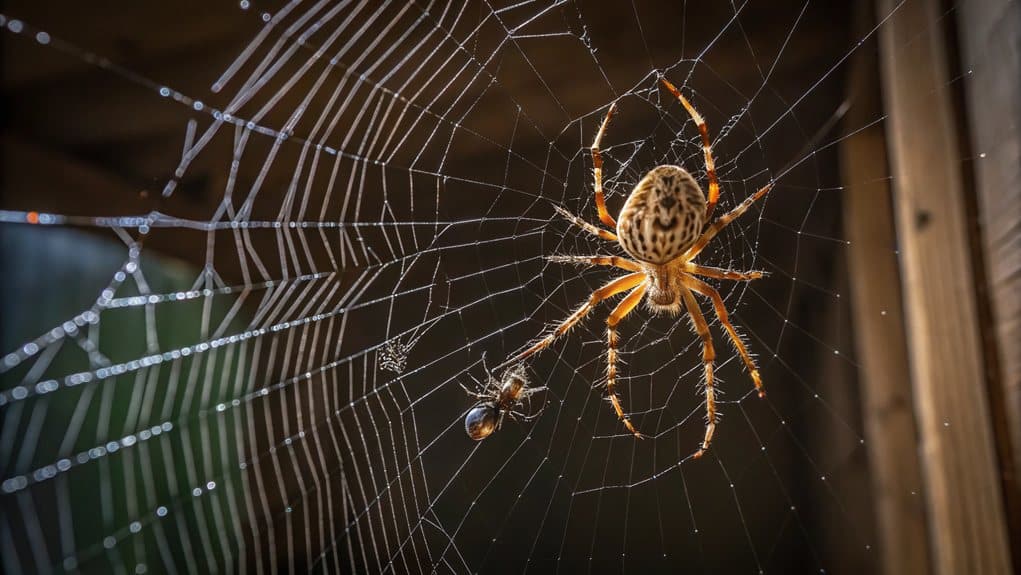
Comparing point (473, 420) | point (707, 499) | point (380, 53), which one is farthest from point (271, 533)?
point (380, 53)

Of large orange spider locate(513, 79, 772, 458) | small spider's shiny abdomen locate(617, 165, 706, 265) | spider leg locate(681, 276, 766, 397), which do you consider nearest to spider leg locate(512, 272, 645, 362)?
large orange spider locate(513, 79, 772, 458)

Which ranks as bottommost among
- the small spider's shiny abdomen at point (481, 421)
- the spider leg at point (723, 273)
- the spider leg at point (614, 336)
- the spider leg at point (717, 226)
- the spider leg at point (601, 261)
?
the small spider's shiny abdomen at point (481, 421)

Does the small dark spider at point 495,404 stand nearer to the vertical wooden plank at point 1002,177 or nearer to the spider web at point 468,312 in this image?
the spider web at point 468,312

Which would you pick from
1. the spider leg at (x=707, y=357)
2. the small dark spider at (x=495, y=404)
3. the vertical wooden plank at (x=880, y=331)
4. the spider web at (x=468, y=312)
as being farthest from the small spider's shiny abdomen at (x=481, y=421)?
the vertical wooden plank at (x=880, y=331)

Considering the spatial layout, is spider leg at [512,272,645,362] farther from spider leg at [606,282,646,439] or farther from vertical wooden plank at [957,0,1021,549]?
vertical wooden plank at [957,0,1021,549]

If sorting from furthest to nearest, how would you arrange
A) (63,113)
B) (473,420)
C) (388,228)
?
1. (388,228)
2. (63,113)
3. (473,420)

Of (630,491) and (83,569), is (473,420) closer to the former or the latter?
(630,491)

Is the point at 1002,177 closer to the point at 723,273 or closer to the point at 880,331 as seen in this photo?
the point at 880,331
